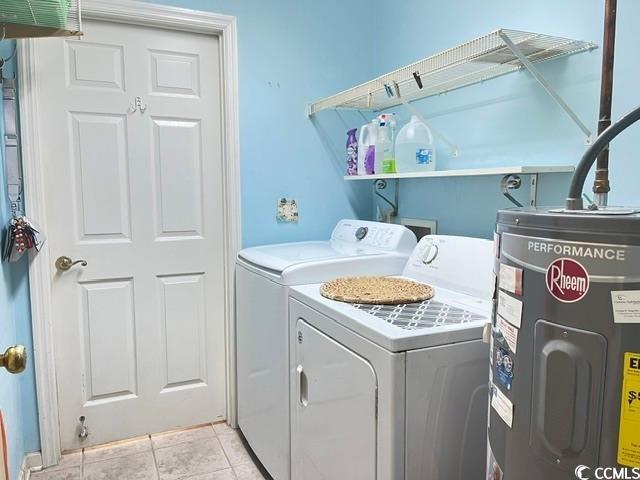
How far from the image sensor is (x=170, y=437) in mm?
2396

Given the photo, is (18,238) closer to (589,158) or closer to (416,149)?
(416,149)

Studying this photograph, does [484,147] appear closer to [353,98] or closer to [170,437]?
[353,98]

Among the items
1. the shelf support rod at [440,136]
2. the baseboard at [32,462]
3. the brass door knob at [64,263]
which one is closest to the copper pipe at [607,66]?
the shelf support rod at [440,136]

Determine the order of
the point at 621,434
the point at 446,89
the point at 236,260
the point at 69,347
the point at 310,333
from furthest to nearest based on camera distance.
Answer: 1. the point at 236,260
2. the point at 69,347
3. the point at 446,89
4. the point at 310,333
5. the point at 621,434

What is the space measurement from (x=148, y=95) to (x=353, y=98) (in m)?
1.02

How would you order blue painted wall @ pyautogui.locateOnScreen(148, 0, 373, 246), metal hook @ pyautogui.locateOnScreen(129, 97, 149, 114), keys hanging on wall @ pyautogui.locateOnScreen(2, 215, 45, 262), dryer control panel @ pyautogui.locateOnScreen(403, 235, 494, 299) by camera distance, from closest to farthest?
dryer control panel @ pyautogui.locateOnScreen(403, 235, 494, 299) < keys hanging on wall @ pyautogui.locateOnScreen(2, 215, 45, 262) < metal hook @ pyautogui.locateOnScreen(129, 97, 149, 114) < blue painted wall @ pyautogui.locateOnScreen(148, 0, 373, 246)

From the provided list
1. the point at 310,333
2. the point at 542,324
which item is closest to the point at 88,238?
the point at 310,333

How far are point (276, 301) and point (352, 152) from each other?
1034 millimetres

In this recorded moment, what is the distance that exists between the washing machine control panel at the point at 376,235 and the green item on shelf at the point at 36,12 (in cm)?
148

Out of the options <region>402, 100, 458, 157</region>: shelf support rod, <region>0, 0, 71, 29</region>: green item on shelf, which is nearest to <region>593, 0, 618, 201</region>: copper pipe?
<region>402, 100, 458, 157</region>: shelf support rod

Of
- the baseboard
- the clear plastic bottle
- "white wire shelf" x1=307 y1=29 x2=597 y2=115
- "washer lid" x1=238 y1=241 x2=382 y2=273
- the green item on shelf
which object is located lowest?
the baseboard

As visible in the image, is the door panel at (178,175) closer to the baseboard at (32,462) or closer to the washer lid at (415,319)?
the washer lid at (415,319)

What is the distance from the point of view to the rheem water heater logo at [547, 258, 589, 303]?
0.71 metres

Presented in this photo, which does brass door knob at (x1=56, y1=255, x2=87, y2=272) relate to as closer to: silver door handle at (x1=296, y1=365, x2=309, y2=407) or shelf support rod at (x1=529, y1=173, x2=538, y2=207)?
silver door handle at (x1=296, y1=365, x2=309, y2=407)
